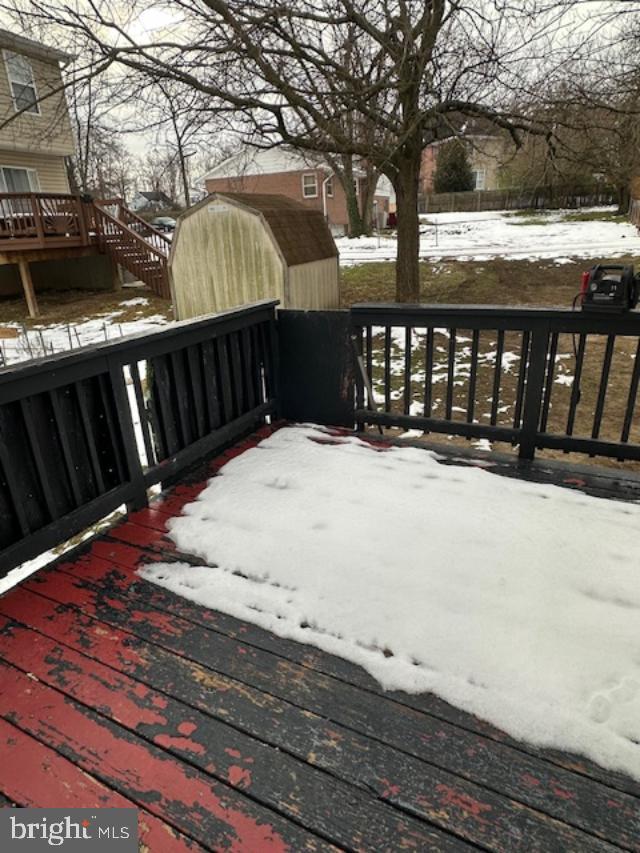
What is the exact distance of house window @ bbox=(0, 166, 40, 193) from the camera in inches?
531

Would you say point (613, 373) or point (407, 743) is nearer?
point (407, 743)

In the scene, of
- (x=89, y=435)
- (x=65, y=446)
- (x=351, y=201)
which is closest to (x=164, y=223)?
(x=351, y=201)

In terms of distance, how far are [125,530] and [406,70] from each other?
6.77 metres

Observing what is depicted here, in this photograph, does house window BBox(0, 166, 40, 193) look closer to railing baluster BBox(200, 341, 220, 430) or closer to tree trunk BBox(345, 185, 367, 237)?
tree trunk BBox(345, 185, 367, 237)

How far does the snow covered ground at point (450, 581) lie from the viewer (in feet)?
5.19

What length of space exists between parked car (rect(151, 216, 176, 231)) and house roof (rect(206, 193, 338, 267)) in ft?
78.7

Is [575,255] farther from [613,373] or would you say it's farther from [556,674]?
[556,674]

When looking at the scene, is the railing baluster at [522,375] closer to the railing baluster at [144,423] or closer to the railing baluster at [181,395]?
the railing baluster at [181,395]

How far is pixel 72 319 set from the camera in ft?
34.8

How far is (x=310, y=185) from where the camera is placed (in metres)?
27.2

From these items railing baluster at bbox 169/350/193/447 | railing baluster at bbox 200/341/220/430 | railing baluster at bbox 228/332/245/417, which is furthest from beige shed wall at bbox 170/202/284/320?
railing baluster at bbox 169/350/193/447

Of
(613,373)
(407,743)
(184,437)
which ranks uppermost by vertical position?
(184,437)

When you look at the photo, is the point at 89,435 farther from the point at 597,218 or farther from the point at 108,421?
A: the point at 597,218

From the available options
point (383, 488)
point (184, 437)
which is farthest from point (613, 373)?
point (184, 437)
